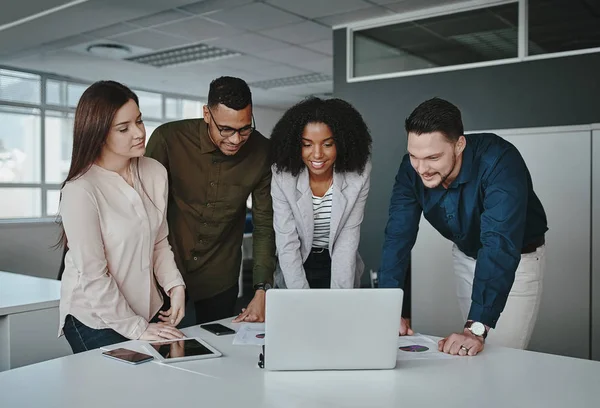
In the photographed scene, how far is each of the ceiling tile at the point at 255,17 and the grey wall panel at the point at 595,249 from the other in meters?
2.95

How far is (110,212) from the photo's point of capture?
1909mm

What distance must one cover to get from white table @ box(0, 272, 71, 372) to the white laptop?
1.55m

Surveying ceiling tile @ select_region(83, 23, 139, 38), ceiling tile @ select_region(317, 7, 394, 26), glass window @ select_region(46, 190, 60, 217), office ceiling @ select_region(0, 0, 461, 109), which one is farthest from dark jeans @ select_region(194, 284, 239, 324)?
glass window @ select_region(46, 190, 60, 217)

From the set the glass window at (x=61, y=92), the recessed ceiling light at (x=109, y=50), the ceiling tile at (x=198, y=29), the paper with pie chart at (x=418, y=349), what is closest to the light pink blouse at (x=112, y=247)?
the paper with pie chart at (x=418, y=349)

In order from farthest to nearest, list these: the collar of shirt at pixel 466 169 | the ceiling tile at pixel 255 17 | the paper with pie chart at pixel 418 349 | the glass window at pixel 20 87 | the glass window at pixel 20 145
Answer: the glass window at pixel 20 145 < the glass window at pixel 20 87 < the ceiling tile at pixel 255 17 < the collar of shirt at pixel 466 169 < the paper with pie chart at pixel 418 349

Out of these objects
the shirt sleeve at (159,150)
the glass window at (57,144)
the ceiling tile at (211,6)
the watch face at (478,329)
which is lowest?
the watch face at (478,329)

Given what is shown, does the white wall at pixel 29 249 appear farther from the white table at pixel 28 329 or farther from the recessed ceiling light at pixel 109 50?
the white table at pixel 28 329

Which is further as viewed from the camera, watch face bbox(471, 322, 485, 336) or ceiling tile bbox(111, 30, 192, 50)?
ceiling tile bbox(111, 30, 192, 50)

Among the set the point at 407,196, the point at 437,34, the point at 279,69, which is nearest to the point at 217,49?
the point at 279,69

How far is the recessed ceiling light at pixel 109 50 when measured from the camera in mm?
6848

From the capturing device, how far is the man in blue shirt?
1.91 m

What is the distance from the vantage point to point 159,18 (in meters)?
5.74

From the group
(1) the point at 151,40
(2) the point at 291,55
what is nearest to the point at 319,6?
(2) the point at 291,55

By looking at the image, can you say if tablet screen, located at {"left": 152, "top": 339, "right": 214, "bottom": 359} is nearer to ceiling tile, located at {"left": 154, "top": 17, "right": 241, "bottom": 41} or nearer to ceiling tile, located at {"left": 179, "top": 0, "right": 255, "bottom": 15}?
ceiling tile, located at {"left": 179, "top": 0, "right": 255, "bottom": 15}
